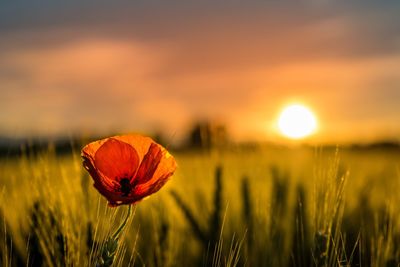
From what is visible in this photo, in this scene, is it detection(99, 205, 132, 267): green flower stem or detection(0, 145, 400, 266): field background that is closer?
detection(99, 205, 132, 267): green flower stem

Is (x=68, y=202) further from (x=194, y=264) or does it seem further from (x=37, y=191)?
(x=194, y=264)

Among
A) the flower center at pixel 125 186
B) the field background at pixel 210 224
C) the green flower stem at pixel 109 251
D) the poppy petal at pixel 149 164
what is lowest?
the field background at pixel 210 224

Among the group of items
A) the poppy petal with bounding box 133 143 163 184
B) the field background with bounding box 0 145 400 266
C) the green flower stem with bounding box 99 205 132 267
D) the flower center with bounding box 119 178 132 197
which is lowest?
the field background with bounding box 0 145 400 266

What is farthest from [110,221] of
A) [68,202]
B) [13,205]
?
[13,205]

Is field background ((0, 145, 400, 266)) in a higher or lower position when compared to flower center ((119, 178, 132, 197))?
lower

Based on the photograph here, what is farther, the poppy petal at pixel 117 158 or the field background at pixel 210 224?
the field background at pixel 210 224

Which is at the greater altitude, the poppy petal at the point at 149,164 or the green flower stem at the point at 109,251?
the poppy petal at the point at 149,164
